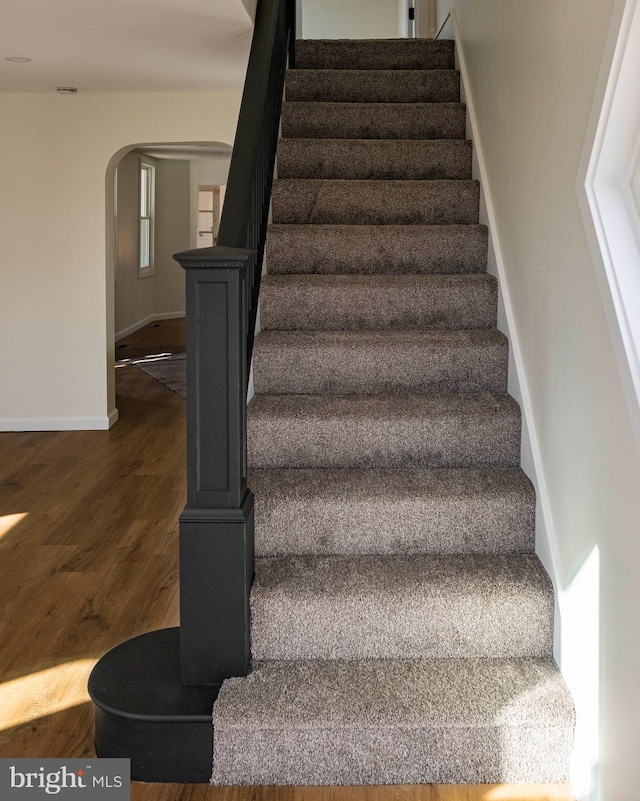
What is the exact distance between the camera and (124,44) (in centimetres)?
452

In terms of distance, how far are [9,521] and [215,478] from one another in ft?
7.62

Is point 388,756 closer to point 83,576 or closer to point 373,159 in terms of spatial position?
point 83,576

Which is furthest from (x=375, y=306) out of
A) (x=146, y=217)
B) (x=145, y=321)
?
(x=146, y=217)

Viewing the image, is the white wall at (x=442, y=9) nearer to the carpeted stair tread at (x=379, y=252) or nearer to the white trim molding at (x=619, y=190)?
the carpeted stair tread at (x=379, y=252)

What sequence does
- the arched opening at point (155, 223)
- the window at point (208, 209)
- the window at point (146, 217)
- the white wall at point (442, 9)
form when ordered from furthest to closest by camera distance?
the window at point (208, 209)
the window at point (146, 217)
the arched opening at point (155, 223)
the white wall at point (442, 9)

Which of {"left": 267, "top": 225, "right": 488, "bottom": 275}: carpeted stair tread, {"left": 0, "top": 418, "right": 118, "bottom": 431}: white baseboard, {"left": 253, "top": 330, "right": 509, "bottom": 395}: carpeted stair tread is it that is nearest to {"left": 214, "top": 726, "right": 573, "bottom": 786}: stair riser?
{"left": 253, "top": 330, "right": 509, "bottom": 395}: carpeted stair tread

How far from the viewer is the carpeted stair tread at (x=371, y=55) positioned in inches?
199

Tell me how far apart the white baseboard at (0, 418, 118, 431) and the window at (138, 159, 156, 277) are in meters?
5.90

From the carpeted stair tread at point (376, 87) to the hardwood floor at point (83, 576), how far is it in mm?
2242

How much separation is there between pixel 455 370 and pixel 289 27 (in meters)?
2.58

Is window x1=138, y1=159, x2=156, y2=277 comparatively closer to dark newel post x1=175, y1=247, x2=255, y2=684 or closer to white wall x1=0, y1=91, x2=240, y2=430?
white wall x1=0, y1=91, x2=240, y2=430

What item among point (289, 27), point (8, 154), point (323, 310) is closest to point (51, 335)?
point (8, 154)

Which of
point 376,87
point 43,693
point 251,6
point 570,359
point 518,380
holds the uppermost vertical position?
point 251,6

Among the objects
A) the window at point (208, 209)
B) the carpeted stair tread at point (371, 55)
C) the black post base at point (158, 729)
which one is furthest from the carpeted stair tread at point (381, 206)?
the window at point (208, 209)
